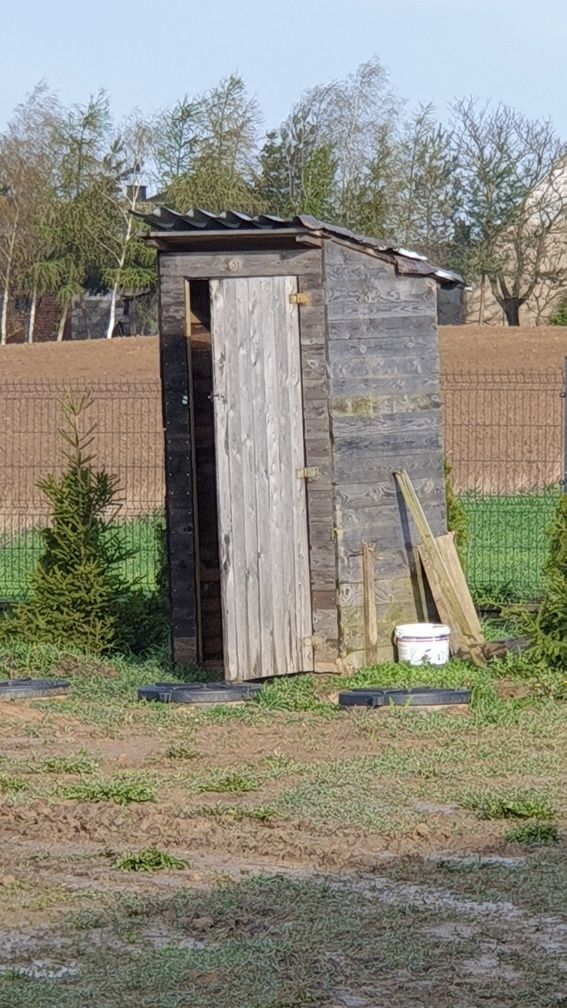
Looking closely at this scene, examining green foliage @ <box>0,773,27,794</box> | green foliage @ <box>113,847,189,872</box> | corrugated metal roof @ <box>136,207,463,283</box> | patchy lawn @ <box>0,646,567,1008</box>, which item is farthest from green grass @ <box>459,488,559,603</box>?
green foliage @ <box>113,847,189,872</box>

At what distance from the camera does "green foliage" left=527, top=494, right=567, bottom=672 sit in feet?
35.1

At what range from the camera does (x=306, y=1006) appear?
183 inches

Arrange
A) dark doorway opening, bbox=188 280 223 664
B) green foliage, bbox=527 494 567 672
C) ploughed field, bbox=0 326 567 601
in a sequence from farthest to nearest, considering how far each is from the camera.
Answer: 1. ploughed field, bbox=0 326 567 601
2. dark doorway opening, bbox=188 280 223 664
3. green foliage, bbox=527 494 567 672

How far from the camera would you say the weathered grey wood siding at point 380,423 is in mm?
11164

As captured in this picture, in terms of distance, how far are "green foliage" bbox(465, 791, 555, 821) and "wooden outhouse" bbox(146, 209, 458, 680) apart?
367 cm

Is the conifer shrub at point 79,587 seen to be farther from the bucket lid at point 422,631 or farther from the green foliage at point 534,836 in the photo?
the green foliage at point 534,836

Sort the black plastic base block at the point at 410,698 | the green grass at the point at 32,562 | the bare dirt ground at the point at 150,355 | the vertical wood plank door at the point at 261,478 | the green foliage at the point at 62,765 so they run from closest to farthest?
the green foliage at the point at 62,765, the black plastic base block at the point at 410,698, the vertical wood plank door at the point at 261,478, the green grass at the point at 32,562, the bare dirt ground at the point at 150,355

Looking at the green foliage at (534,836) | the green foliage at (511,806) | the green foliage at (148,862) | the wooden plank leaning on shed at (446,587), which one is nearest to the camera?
the green foliage at (148,862)

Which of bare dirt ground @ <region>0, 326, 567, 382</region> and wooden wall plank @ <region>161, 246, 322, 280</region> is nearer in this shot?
wooden wall plank @ <region>161, 246, 322, 280</region>

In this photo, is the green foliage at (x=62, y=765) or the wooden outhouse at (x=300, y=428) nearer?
the green foliage at (x=62, y=765)

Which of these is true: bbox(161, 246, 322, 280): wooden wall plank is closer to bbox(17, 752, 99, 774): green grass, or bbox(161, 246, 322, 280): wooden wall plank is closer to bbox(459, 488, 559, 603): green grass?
bbox(459, 488, 559, 603): green grass

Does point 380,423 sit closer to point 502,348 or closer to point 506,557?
point 506,557

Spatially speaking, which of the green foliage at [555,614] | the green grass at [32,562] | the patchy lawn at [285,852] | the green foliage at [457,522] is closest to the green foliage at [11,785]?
the patchy lawn at [285,852]

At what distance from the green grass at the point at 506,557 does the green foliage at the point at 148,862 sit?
7.51 metres
